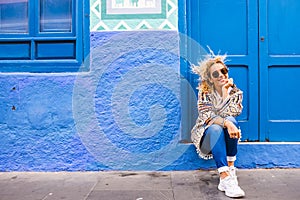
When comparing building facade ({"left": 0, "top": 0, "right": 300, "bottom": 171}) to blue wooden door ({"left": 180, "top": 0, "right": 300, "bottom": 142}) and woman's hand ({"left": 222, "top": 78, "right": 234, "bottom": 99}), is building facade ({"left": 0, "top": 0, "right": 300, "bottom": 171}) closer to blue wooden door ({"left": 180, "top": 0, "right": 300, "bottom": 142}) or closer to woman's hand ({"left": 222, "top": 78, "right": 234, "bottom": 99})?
blue wooden door ({"left": 180, "top": 0, "right": 300, "bottom": 142})

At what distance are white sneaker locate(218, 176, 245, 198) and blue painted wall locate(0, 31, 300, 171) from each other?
2.65ft

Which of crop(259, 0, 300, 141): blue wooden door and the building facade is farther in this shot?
crop(259, 0, 300, 141): blue wooden door

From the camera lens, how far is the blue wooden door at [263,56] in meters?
4.77

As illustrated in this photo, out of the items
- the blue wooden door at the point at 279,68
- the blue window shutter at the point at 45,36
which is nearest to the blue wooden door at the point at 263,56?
the blue wooden door at the point at 279,68

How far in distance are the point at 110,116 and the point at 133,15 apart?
4.13ft

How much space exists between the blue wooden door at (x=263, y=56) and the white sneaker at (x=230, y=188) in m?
1.12

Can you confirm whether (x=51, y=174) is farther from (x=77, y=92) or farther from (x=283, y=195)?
(x=283, y=195)

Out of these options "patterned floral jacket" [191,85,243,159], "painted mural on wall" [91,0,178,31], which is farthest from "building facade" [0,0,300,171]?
"patterned floral jacket" [191,85,243,159]

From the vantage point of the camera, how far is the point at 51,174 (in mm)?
4570

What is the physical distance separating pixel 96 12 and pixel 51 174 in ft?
6.68

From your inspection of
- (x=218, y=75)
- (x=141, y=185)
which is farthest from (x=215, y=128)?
(x=141, y=185)

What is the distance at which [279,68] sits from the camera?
4785 millimetres

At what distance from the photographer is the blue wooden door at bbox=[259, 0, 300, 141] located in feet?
15.6

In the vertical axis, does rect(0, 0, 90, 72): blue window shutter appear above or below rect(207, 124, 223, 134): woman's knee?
above
